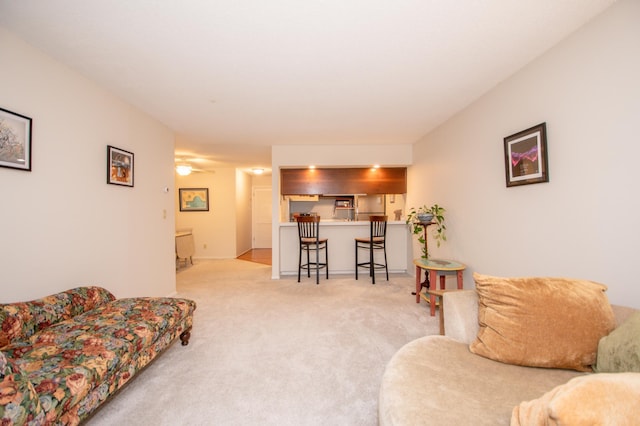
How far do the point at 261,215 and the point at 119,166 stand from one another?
5.69m

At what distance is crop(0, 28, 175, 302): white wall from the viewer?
1800 mm

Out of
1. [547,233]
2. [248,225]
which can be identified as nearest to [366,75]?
[547,233]

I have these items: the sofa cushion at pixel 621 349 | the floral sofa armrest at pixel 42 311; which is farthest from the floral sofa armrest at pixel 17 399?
the sofa cushion at pixel 621 349

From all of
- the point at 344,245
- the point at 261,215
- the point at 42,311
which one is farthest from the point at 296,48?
the point at 261,215

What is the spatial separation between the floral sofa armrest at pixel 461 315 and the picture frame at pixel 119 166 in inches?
122

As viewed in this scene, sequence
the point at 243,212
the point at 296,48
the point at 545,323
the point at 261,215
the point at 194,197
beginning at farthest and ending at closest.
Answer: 1. the point at 261,215
2. the point at 243,212
3. the point at 194,197
4. the point at 296,48
5. the point at 545,323

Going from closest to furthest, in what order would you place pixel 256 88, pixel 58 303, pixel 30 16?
1. pixel 30 16
2. pixel 58 303
3. pixel 256 88

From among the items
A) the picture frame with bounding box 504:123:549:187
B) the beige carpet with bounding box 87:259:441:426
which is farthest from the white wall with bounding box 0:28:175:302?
the picture frame with bounding box 504:123:549:187

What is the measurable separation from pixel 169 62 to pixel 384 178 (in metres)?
3.82

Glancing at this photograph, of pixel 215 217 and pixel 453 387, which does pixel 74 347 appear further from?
pixel 215 217

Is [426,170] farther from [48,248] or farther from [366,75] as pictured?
[48,248]

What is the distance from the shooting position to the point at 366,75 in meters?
2.29

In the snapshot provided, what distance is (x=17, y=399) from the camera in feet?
3.26

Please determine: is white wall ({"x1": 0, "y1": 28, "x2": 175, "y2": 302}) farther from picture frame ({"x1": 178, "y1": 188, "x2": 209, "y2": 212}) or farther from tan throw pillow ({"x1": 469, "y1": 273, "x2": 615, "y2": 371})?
picture frame ({"x1": 178, "y1": 188, "x2": 209, "y2": 212})
